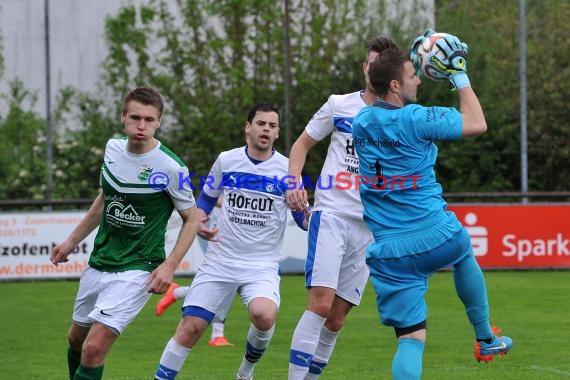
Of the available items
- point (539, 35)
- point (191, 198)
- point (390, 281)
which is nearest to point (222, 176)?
point (191, 198)

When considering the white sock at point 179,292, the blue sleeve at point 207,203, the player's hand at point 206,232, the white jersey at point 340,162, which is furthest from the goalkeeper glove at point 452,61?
the white sock at point 179,292

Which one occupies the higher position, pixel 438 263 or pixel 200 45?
pixel 200 45

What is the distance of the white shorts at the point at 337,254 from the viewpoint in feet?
24.4

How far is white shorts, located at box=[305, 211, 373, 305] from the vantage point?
24.4ft

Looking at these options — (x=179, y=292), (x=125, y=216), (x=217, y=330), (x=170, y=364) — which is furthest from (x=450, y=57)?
(x=179, y=292)

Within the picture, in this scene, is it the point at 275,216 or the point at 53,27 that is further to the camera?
the point at 53,27

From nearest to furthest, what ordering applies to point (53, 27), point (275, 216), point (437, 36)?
1. point (437, 36)
2. point (275, 216)
3. point (53, 27)

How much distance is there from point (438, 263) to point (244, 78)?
1364 centimetres

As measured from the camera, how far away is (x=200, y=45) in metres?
20.0

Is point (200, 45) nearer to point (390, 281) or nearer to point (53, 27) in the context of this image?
point (53, 27)

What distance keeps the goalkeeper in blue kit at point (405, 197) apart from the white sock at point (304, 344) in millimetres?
1313

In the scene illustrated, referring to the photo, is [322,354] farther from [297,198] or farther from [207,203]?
[207,203]

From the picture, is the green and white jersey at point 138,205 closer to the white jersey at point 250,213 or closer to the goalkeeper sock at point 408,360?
the white jersey at point 250,213

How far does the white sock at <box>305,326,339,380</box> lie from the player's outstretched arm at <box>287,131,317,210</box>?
0.92 metres
